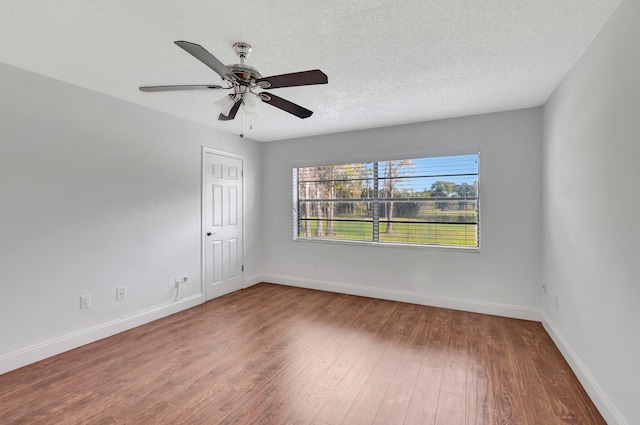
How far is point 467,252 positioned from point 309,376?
2.53 metres

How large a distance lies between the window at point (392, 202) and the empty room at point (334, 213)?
0.03 meters

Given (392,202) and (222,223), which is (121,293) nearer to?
(222,223)

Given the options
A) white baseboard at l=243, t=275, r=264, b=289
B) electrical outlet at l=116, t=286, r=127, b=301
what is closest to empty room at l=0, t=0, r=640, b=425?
electrical outlet at l=116, t=286, r=127, b=301

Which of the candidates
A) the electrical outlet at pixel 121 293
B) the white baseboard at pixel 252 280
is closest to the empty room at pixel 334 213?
the electrical outlet at pixel 121 293

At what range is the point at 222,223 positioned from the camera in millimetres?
4457

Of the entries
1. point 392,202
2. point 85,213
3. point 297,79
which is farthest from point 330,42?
point 85,213

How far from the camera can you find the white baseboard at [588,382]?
5.75ft

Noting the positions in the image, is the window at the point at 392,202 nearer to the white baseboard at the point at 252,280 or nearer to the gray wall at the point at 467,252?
the gray wall at the point at 467,252

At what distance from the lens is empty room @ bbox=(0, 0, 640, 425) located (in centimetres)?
183

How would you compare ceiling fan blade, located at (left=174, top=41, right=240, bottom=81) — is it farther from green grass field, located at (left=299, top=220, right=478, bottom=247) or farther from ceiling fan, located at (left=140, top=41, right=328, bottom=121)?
green grass field, located at (left=299, top=220, right=478, bottom=247)

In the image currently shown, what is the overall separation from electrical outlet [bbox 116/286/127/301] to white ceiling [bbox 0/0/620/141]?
2.03 metres

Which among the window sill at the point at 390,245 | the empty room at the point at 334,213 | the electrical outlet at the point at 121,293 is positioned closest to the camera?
the empty room at the point at 334,213

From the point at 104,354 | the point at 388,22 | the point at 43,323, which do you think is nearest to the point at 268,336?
the point at 104,354

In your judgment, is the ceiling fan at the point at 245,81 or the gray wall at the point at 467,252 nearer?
the ceiling fan at the point at 245,81
